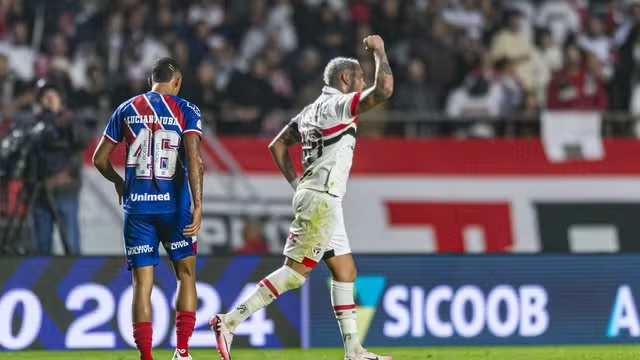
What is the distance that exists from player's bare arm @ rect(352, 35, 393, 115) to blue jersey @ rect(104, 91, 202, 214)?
1.12 m

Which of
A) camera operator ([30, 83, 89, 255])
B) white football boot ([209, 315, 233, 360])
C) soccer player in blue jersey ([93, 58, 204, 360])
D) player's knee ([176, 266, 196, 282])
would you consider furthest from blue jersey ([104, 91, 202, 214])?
camera operator ([30, 83, 89, 255])

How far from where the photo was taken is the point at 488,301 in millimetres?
12828

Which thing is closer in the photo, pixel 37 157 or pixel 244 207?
pixel 37 157

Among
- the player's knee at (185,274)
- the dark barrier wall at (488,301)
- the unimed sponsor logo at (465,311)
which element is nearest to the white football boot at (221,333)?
the player's knee at (185,274)

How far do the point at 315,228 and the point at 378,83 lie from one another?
4.37ft

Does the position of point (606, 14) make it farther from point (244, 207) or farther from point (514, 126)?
point (244, 207)

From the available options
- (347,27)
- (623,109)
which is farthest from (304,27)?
(623,109)

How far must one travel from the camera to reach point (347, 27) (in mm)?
18578

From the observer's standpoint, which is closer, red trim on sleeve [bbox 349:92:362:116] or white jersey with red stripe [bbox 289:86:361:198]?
red trim on sleeve [bbox 349:92:362:116]

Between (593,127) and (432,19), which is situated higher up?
(432,19)

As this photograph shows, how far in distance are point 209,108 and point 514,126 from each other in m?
3.73

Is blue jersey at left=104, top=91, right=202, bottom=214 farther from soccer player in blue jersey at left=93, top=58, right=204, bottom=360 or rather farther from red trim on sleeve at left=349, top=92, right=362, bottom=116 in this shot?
red trim on sleeve at left=349, top=92, right=362, bottom=116

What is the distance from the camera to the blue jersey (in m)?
9.41

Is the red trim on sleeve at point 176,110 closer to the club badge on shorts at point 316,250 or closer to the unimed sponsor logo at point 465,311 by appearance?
the club badge on shorts at point 316,250
